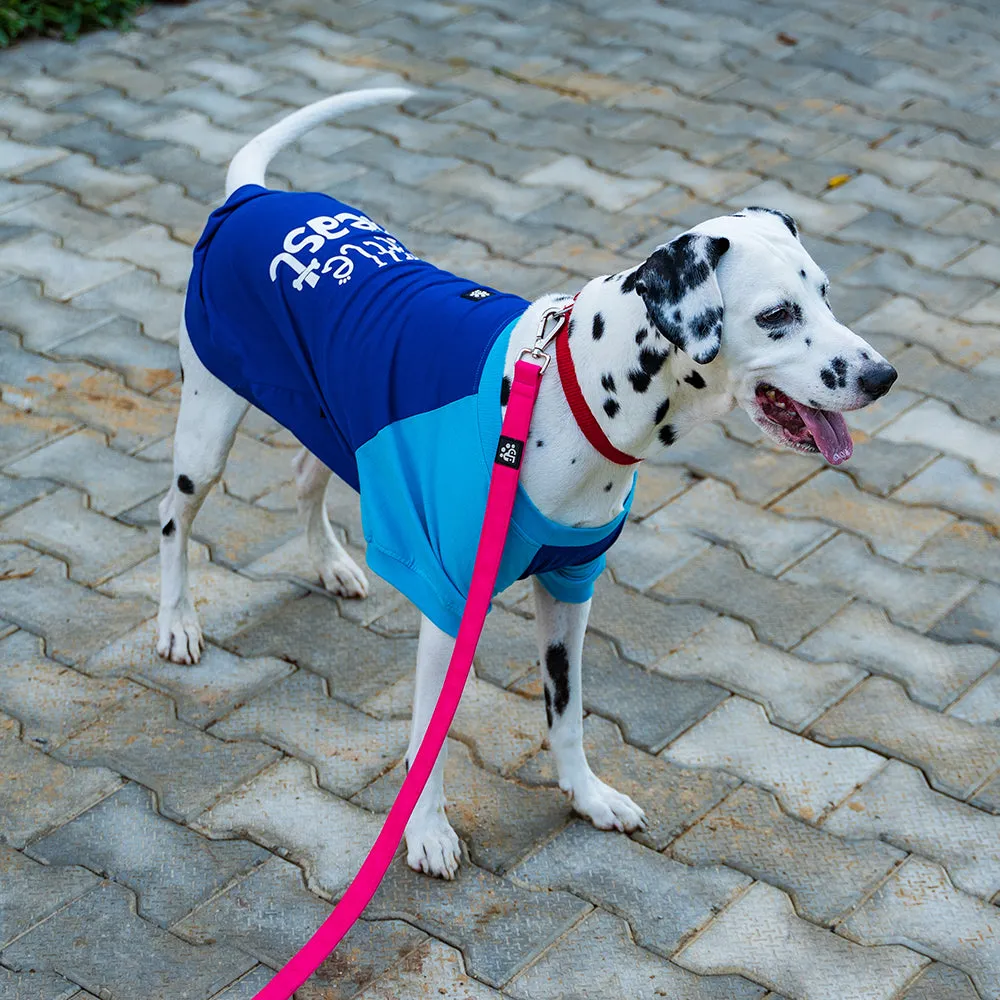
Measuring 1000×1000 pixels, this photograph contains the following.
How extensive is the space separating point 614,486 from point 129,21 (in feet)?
19.7

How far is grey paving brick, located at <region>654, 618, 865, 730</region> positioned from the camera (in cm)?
374

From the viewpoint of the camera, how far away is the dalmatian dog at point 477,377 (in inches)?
103

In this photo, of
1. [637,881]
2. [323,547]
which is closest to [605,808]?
[637,881]

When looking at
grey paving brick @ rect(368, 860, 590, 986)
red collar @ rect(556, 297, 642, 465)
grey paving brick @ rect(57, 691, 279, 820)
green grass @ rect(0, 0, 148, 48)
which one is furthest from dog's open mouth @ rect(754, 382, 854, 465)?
green grass @ rect(0, 0, 148, 48)

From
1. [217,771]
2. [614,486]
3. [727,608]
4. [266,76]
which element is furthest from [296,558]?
[266,76]

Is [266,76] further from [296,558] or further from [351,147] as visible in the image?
[296,558]

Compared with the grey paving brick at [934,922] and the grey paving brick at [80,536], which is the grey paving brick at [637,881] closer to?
the grey paving brick at [934,922]

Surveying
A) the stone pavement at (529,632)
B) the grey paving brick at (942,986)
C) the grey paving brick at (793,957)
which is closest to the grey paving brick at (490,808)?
the stone pavement at (529,632)

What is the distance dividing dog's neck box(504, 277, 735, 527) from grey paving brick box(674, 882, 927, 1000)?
38.0 inches

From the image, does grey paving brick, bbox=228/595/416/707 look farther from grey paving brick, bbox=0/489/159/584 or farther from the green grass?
the green grass

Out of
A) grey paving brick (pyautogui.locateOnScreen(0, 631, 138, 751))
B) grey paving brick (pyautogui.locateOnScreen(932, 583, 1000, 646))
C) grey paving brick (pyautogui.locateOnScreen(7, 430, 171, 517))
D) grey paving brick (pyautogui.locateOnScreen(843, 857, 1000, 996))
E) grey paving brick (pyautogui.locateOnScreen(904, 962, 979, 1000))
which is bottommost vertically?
grey paving brick (pyautogui.locateOnScreen(7, 430, 171, 517))

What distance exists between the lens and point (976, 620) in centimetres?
404

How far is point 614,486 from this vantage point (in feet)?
9.55

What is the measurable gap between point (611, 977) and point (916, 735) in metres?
1.13
